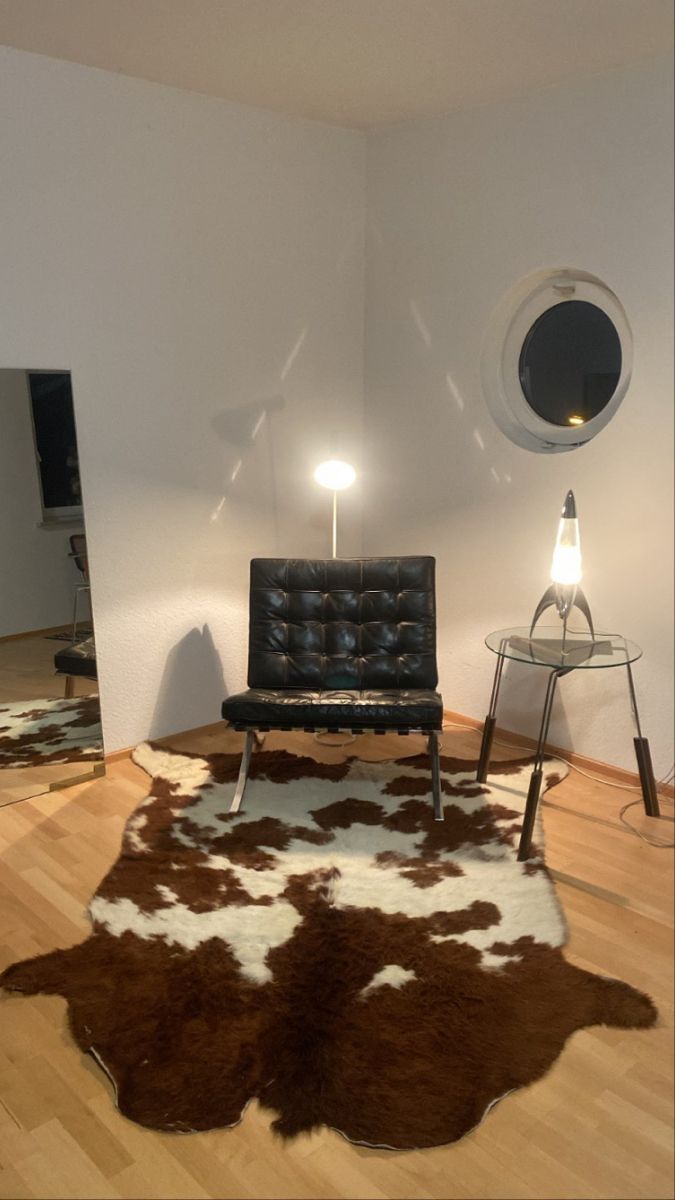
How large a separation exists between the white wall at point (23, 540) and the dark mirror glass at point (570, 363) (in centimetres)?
182

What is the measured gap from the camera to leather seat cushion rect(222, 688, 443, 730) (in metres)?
2.68

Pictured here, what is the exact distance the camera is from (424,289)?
3328 millimetres

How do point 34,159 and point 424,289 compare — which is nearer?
point 34,159

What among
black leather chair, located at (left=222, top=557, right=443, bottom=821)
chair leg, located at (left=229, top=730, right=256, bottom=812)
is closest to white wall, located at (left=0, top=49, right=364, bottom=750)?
black leather chair, located at (left=222, top=557, right=443, bottom=821)

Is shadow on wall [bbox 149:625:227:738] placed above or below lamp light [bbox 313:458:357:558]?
below

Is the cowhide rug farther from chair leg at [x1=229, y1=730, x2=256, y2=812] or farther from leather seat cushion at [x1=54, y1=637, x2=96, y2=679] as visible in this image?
chair leg at [x1=229, y1=730, x2=256, y2=812]

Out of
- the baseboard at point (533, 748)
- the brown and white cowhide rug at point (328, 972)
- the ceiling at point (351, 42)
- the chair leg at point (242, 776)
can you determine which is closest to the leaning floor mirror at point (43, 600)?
the baseboard at point (533, 748)

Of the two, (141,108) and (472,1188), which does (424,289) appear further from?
(472,1188)

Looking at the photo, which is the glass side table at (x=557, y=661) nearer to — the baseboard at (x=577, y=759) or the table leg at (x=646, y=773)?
the table leg at (x=646, y=773)

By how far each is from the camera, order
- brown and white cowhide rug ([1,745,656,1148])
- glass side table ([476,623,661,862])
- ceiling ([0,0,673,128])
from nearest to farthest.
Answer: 1. brown and white cowhide rug ([1,745,656,1148])
2. ceiling ([0,0,673,128])
3. glass side table ([476,623,661,862])

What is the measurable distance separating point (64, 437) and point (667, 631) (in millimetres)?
2090

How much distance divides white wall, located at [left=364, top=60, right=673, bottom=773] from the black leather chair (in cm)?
41

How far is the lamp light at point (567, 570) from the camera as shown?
2697 millimetres

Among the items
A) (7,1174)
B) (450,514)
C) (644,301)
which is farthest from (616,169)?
(7,1174)
